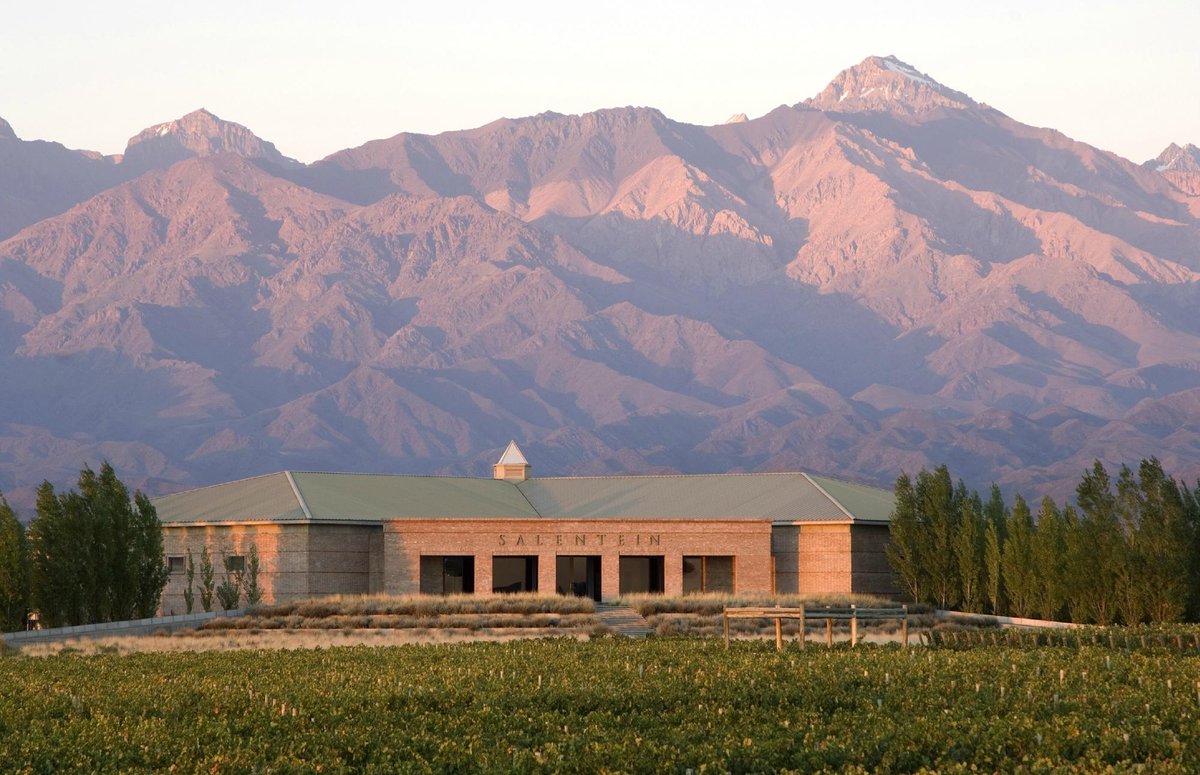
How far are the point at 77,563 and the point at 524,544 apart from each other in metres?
20.2

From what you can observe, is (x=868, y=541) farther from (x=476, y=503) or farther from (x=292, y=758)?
(x=292, y=758)

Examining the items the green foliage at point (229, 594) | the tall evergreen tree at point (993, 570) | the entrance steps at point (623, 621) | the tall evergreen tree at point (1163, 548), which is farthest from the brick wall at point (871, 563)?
the green foliage at point (229, 594)

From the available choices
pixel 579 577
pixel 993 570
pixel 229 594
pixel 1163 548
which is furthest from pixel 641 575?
pixel 1163 548

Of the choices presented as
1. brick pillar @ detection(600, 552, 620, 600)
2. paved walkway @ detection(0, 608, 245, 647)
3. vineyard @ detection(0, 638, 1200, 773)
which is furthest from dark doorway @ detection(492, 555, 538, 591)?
vineyard @ detection(0, 638, 1200, 773)

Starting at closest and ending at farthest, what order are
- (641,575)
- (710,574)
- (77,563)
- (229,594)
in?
(77,563) < (229,594) < (710,574) < (641,575)

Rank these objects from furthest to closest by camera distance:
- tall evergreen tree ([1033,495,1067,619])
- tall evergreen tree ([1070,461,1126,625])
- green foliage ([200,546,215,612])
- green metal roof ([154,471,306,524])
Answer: green metal roof ([154,471,306,524]), green foliage ([200,546,215,612]), tall evergreen tree ([1033,495,1067,619]), tall evergreen tree ([1070,461,1126,625])

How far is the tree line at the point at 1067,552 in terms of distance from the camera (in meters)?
54.0

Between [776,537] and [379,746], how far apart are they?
164 feet

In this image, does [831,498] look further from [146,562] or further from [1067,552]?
[146,562]

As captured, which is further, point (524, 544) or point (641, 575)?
point (641, 575)

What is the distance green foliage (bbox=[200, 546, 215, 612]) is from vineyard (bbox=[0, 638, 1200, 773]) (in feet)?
98.2

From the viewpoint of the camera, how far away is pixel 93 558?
5853 cm

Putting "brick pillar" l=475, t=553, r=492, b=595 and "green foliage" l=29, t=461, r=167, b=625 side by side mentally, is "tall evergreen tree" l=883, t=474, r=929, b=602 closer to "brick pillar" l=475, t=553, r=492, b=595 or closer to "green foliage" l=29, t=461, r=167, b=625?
"brick pillar" l=475, t=553, r=492, b=595

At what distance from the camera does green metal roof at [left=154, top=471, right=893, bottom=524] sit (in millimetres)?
72438
